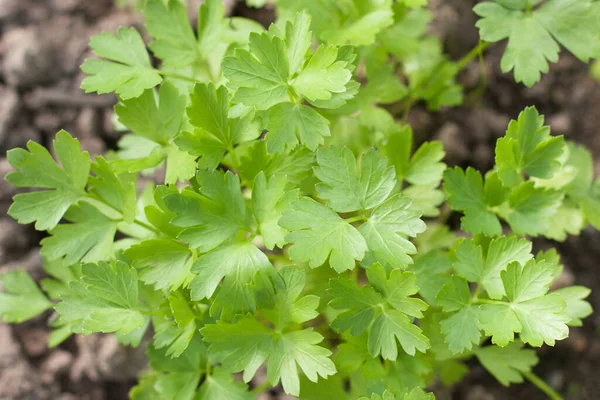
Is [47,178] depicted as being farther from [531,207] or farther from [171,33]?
[531,207]

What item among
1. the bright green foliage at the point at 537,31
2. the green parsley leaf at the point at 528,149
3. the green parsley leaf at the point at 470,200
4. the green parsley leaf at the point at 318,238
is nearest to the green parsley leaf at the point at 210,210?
the green parsley leaf at the point at 318,238

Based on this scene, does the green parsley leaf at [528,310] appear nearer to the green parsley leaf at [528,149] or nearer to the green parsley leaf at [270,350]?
the green parsley leaf at [528,149]

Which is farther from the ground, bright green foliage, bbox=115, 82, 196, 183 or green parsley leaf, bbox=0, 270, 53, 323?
bright green foliage, bbox=115, 82, 196, 183

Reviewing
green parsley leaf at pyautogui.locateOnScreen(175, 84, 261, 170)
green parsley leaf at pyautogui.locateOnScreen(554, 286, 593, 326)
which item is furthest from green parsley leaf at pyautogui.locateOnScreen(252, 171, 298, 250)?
green parsley leaf at pyautogui.locateOnScreen(554, 286, 593, 326)

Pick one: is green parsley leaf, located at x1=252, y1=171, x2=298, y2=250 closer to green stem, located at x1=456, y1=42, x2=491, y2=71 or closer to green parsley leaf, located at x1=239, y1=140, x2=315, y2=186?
green parsley leaf, located at x1=239, y1=140, x2=315, y2=186

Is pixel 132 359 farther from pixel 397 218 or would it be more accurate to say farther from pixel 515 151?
pixel 515 151

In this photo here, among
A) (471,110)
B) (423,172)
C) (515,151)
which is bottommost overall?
(471,110)

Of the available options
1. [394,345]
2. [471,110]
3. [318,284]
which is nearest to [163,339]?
[318,284]
